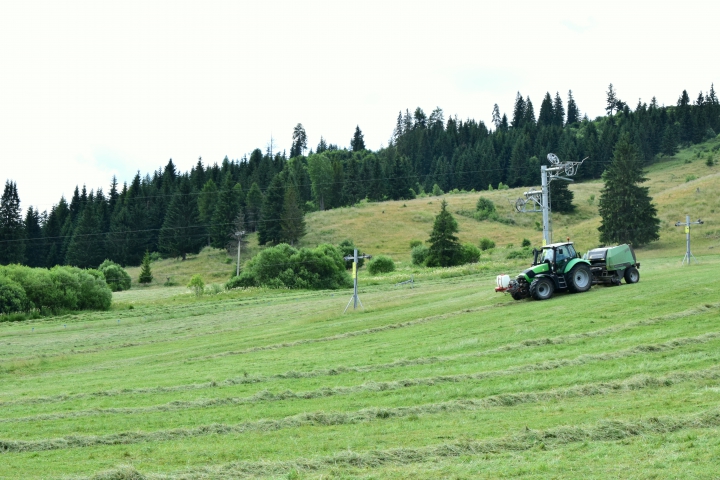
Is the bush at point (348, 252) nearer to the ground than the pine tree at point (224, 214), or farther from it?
nearer to the ground

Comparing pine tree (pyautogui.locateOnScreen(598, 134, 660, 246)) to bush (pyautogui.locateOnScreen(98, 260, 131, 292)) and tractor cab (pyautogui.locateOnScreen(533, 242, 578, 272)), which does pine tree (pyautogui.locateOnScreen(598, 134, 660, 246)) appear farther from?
bush (pyautogui.locateOnScreen(98, 260, 131, 292))

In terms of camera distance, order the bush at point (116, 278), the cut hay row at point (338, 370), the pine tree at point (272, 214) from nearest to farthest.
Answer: the cut hay row at point (338, 370)
the bush at point (116, 278)
the pine tree at point (272, 214)

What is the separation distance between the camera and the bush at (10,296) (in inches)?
2197

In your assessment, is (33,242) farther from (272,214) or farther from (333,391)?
(333,391)

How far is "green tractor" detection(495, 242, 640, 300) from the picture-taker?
105ft

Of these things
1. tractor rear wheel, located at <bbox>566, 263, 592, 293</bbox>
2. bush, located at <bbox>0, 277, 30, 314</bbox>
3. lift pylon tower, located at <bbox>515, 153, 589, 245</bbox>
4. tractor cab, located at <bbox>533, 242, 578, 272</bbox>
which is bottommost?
bush, located at <bbox>0, 277, 30, 314</bbox>

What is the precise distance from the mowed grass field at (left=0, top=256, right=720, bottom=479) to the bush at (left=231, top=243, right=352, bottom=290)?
37.7m

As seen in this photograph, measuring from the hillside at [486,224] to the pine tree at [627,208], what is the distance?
1.78m

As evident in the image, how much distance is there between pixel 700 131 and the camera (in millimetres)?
182750

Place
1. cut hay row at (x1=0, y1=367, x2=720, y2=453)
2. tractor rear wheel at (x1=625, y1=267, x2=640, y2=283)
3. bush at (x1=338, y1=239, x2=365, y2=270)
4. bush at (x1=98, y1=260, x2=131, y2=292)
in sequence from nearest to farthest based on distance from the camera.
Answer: cut hay row at (x1=0, y1=367, x2=720, y2=453), tractor rear wheel at (x1=625, y1=267, x2=640, y2=283), bush at (x1=338, y1=239, x2=365, y2=270), bush at (x1=98, y1=260, x2=131, y2=292)

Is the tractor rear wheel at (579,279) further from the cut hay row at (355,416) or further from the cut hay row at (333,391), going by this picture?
the cut hay row at (355,416)

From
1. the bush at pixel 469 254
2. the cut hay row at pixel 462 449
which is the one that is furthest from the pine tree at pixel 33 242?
the cut hay row at pixel 462 449

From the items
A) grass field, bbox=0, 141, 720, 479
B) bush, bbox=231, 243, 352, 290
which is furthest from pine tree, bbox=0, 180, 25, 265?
grass field, bbox=0, 141, 720, 479

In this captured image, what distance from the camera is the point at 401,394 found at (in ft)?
56.6
